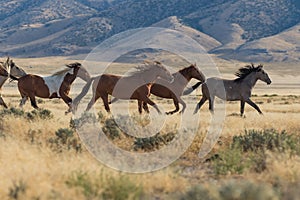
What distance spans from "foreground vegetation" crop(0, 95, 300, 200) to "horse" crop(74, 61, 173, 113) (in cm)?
303

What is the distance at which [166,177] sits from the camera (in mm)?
7703

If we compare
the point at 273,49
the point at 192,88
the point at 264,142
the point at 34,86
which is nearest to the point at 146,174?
the point at 264,142

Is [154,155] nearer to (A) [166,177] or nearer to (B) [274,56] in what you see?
(A) [166,177]

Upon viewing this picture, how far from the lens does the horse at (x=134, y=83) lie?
15914 millimetres

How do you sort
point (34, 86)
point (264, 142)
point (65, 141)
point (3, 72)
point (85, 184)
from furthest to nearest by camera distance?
point (3, 72), point (34, 86), point (65, 141), point (264, 142), point (85, 184)

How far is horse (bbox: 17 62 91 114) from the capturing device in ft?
57.2

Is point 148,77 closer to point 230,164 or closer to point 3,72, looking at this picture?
point 3,72

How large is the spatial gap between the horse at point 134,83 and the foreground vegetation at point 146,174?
3.03 meters

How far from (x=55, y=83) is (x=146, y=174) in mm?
9850

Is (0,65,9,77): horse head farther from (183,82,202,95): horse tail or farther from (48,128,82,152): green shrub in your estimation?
(48,128,82,152): green shrub

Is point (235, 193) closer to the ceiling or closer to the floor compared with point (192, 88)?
closer to the ceiling

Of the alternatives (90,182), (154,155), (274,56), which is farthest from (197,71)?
(274,56)

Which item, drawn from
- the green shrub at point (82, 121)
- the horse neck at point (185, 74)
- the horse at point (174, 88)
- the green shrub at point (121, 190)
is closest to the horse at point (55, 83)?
the horse at point (174, 88)

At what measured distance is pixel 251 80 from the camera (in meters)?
19.9
